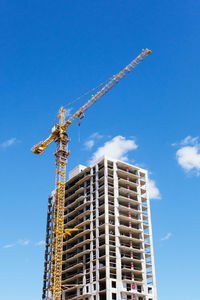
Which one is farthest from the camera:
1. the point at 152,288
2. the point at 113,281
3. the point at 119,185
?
the point at 119,185

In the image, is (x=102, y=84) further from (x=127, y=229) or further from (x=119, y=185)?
(x=127, y=229)

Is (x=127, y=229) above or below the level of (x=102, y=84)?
below

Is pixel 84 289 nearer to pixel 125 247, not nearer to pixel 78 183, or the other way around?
pixel 125 247

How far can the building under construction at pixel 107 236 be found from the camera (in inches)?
3703

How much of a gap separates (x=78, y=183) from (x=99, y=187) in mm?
8669

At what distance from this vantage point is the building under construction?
9406 cm

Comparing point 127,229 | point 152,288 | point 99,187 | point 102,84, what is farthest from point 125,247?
point 102,84

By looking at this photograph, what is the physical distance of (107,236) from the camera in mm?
97062

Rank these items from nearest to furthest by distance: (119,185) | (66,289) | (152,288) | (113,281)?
(113,281) → (152,288) → (66,289) → (119,185)

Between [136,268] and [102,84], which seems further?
[102,84]

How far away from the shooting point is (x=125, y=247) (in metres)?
96.9

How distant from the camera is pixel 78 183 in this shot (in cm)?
11550

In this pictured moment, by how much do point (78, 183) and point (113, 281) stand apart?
34.3m

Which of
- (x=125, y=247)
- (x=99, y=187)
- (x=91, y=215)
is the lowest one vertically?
(x=125, y=247)
